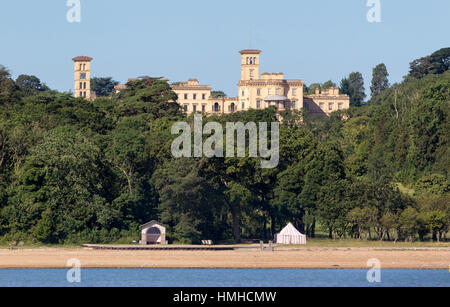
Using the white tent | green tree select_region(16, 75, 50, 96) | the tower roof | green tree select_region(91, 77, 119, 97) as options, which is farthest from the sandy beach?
green tree select_region(91, 77, 119, 97)

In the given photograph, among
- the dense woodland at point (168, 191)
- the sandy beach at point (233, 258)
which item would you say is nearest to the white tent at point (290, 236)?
the dense woodland at point (168, 191)

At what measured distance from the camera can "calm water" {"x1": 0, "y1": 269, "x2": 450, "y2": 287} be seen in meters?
45.8

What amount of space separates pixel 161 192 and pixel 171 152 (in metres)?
3.54

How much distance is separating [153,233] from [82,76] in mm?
108938

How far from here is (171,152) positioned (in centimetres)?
6694

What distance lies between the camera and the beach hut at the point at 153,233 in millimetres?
62031

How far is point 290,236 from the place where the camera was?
212 feet

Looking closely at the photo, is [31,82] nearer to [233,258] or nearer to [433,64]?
[433,64]

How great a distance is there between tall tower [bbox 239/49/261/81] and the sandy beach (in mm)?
90336

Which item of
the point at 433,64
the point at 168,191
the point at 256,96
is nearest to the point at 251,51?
the point at 256,96

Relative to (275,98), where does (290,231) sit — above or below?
below

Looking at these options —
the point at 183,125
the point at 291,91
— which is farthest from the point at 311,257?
the point at 291,91

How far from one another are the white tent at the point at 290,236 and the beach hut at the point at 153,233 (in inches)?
310
